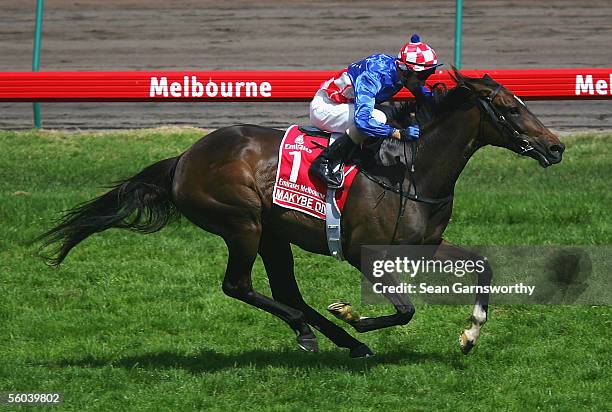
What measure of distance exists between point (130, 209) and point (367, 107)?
2.00 meters

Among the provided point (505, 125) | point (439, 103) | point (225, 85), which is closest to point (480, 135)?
point (505, 125)

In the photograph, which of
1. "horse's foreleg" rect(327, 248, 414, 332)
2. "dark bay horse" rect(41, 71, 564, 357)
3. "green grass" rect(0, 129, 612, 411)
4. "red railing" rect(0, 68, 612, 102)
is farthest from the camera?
"red railing" rect(0, 68, 612, 102)

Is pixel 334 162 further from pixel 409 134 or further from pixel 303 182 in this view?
pixel 409 134

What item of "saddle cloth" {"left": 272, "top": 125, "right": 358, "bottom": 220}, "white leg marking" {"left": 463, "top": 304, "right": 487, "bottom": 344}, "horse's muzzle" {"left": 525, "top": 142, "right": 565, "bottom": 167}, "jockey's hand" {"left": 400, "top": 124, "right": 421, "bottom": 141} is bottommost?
"white leg marking" {"left": 463, "top": 304, "right": 487, "bottom": 344}

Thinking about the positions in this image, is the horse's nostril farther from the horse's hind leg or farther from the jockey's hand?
the horse's hind leg

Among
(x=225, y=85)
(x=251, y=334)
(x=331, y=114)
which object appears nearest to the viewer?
(x=331, y=114)

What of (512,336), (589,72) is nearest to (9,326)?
(512,336)

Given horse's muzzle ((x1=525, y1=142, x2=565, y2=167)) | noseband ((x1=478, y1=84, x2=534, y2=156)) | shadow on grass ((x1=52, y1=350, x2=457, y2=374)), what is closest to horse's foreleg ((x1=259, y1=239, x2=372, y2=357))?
shadow on grass ((x1=52, y1=350, x2=457, y2=374))

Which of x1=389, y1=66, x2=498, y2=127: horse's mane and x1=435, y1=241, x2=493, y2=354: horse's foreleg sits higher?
x1=389, y1=66, x2=498, y2=127: horse's mane

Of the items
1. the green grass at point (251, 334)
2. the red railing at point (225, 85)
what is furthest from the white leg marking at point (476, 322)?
the red railing at point (225, 85)

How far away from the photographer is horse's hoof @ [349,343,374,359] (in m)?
8.36

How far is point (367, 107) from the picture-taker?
7812 millimetres

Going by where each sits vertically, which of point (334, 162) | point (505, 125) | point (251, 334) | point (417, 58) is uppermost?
point (417, 58)

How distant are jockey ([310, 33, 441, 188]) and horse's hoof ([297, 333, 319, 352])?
1.09 meters
